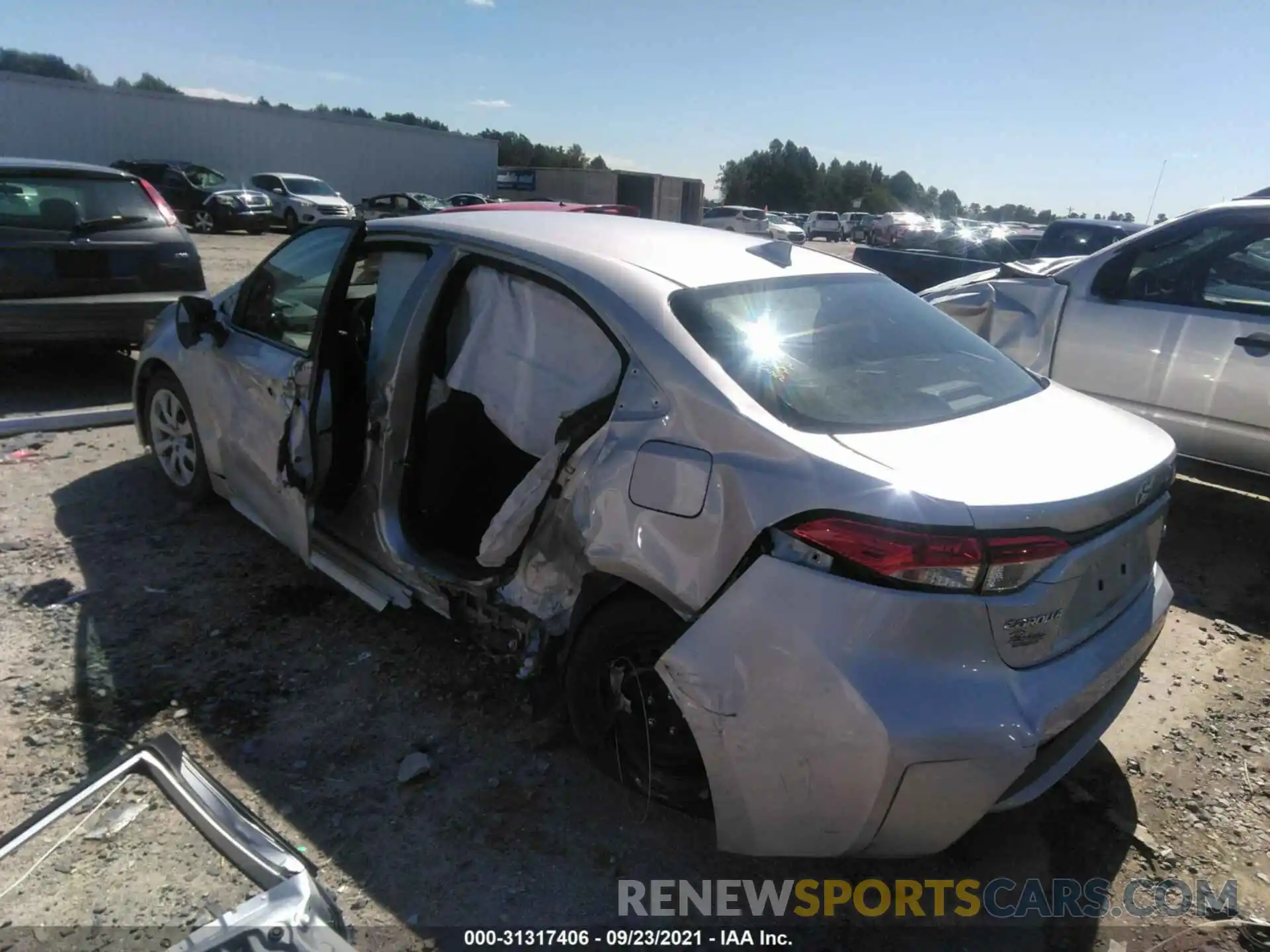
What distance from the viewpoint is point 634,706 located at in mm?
2510

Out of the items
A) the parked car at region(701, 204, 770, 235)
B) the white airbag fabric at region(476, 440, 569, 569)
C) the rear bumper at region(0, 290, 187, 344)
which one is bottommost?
the parked car at region(701, 204, 770, 235)

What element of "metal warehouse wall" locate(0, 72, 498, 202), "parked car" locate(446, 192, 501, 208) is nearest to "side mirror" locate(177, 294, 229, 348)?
"parked car" locate(446, 192, 501, 208)

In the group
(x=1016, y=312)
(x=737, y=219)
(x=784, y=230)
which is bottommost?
(x=784, y=230)

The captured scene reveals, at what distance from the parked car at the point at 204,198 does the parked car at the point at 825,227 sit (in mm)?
28530

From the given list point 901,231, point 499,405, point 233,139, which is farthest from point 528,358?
point 233,139

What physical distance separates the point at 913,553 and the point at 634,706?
100 centimetres

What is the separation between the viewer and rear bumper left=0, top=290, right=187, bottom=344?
5.88m

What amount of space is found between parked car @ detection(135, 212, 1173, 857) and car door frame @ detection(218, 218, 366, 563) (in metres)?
0.02

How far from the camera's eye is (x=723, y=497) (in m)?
2.10

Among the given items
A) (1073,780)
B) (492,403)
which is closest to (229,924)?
(492,403)

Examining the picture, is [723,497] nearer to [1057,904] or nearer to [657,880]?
[657,880]

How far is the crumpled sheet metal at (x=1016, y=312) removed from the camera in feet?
17.0

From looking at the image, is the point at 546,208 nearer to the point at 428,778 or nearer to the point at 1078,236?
the point at 428,778

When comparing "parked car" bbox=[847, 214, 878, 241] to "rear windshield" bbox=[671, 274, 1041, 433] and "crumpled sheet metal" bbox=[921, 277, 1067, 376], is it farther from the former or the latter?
"rear windshield" bbox=[671, 274, 1041, 433]
